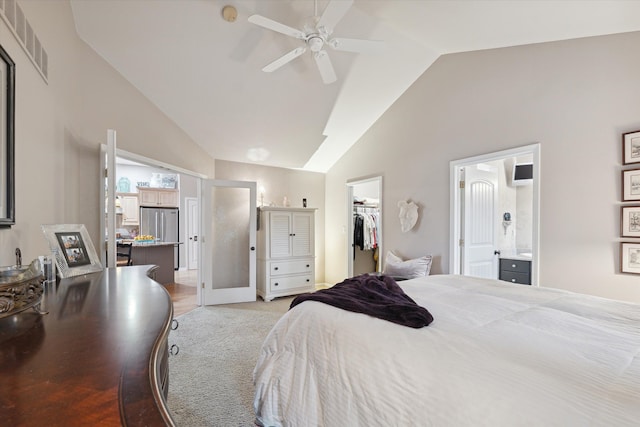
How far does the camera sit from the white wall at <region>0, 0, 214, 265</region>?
135cm

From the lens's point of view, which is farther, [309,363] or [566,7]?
[566,7]

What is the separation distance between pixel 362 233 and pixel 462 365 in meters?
4.02

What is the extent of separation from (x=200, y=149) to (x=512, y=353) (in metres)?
4.34

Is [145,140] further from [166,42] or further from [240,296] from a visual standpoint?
[240,296]

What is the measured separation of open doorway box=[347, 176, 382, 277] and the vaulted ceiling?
51.8 inches

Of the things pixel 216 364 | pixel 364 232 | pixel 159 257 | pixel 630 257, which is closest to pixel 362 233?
pixel 364 232

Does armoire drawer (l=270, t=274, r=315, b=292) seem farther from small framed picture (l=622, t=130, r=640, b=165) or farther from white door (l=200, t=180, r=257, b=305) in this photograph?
small framed picture (l=622, t=130, r=640, b=165)

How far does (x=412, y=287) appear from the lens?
7.00 feet

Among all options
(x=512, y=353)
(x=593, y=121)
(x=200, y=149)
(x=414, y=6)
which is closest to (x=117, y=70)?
(x=200, y=149)

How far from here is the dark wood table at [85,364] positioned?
1.44 ft

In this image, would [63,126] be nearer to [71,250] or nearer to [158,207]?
[71,250]

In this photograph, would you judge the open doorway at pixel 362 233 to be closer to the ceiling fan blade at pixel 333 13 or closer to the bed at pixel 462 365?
the ceiling fan blade at pixel 333 13

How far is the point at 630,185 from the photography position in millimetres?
2207

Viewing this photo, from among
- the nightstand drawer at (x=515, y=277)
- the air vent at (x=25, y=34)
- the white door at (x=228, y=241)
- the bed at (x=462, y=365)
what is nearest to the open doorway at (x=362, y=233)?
the white door at (x=228, y=241)
